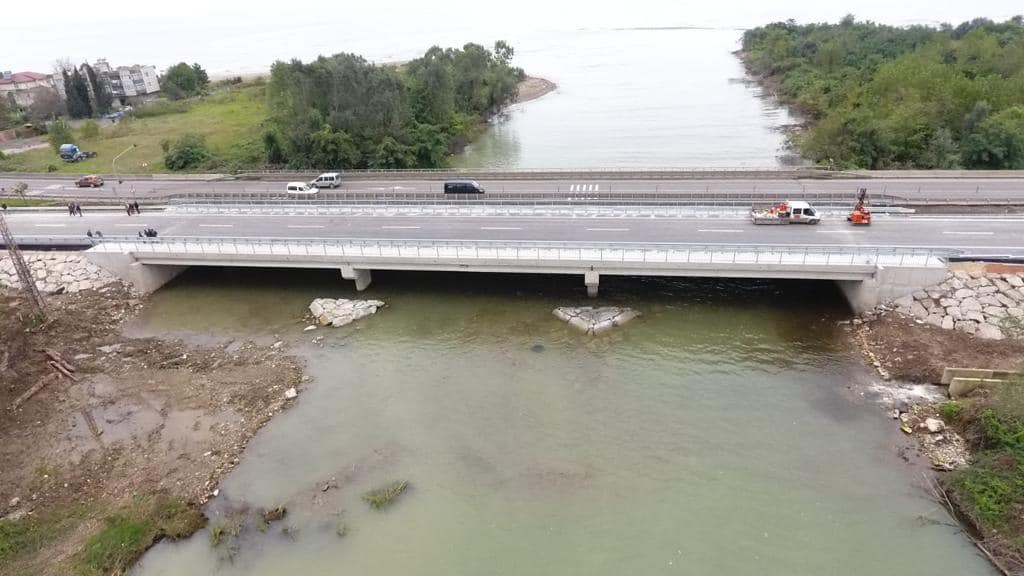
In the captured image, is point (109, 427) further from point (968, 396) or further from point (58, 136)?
point (58, 136)

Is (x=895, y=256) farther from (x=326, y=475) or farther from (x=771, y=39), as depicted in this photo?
(x=771, y=39)

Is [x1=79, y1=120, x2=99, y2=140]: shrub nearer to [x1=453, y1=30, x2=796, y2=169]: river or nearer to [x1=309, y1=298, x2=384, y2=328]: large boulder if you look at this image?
[x1=453, y1=30, x2=796, y2=169]: river

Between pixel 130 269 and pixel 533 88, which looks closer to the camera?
pixel 130 269

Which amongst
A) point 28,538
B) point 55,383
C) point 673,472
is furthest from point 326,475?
point 55,383

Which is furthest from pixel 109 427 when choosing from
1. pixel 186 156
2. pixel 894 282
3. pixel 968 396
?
pixel 186 156

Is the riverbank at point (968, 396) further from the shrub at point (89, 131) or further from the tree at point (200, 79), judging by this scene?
the tree at point (200, 79)

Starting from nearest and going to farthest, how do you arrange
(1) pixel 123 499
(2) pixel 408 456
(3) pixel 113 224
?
(1) pixel 123 499 < (2) pixel 408 456 < (3) pixel 113 224
